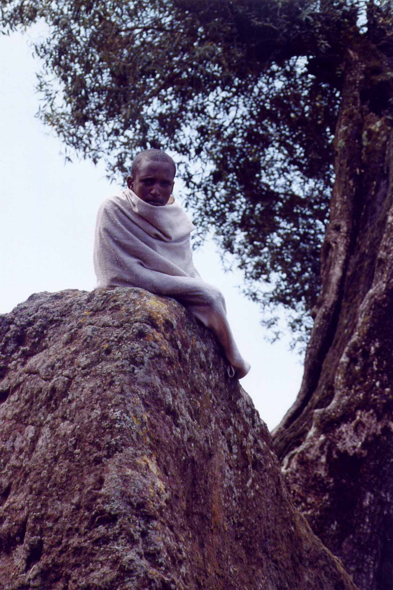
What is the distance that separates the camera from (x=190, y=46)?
32.9 ft

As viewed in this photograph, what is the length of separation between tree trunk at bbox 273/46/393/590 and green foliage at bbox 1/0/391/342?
5.32 ft

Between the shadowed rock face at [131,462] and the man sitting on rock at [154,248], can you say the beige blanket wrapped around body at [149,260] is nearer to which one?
the man sitting on rock at [154,248]

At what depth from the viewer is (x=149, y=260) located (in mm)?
4594

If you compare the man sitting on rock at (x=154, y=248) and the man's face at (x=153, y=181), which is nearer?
the man sitting on rock at (x=154, y=248)

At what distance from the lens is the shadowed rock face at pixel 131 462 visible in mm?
3266

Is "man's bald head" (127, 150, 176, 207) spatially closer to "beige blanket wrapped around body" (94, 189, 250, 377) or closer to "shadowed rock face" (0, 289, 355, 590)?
"beige blanket wrapped around body" (94, 189, 250, 377)

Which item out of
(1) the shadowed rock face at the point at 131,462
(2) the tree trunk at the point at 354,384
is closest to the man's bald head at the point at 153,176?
(1) the shadowed rock face at the point at 131,462

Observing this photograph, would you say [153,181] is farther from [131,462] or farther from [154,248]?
[131,462]

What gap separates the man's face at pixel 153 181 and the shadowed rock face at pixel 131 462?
0.83 meters

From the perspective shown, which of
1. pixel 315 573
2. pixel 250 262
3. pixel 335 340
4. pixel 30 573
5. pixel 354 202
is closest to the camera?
pixel 30 573

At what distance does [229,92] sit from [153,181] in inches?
257

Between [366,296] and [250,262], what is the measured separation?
5.18m

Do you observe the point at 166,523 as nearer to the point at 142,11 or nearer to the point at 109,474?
the point at 109,474

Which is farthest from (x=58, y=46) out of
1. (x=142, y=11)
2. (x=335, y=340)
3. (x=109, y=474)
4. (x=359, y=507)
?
(x=109, y=474)
